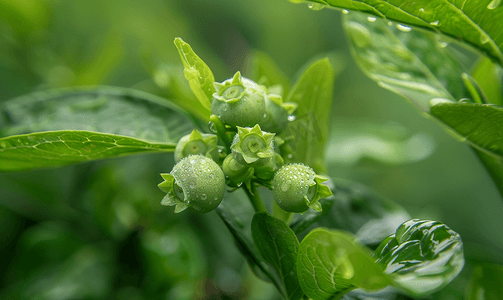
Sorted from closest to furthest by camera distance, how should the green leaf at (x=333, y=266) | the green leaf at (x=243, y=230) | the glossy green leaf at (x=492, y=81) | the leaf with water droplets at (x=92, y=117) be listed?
the green leaf at (x=333, y=266), the green leaf at (x=243, y=230), the leaf with water droplets at (x=92, y=117), the glossy green leaf at (x=492, y=81)

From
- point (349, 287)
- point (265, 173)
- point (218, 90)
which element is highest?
point (218, 90)

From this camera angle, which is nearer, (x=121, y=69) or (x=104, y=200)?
(x=104, y=200)

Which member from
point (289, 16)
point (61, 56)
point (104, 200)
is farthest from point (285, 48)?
point (104, 200)

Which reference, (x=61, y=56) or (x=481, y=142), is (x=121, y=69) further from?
(x=481, y=142)

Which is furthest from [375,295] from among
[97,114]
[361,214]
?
[97,114]

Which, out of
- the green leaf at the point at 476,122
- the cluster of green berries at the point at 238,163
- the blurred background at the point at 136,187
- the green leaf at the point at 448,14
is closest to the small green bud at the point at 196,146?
the cluster of green berries at the point at 238,163

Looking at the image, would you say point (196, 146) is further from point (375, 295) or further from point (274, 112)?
point (375, 295)

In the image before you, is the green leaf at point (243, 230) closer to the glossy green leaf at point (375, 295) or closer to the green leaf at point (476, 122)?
the glossy green leaf at point (375, 295)
